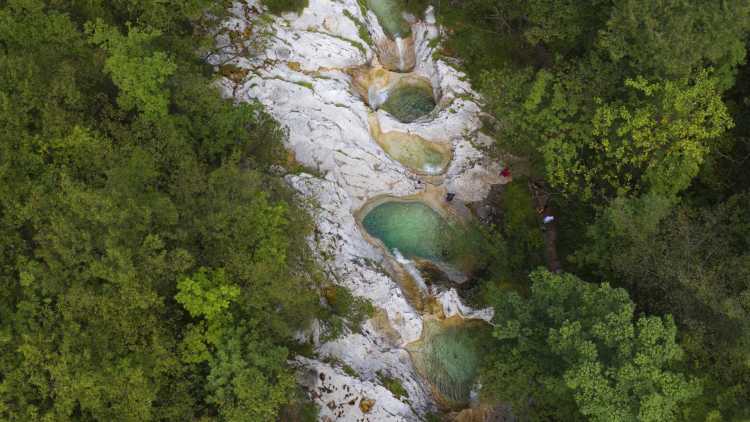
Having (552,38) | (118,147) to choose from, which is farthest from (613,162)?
(118,147)

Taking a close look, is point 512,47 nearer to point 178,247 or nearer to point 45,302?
point 178,247

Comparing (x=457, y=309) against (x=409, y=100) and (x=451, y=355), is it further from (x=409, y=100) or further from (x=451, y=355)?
(x=409, y=100)

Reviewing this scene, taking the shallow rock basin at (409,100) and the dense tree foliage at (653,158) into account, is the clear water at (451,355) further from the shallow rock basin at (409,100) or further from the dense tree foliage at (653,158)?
the shallow rock basin at (409,100)

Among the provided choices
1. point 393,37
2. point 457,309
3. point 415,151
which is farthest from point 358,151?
point 393,37

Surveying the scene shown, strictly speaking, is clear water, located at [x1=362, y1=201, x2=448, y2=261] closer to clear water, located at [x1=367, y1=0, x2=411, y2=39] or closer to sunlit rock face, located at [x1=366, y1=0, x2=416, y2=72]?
sunlit rock face, located at [x1=366, y1=0, x2=416, y2=72]

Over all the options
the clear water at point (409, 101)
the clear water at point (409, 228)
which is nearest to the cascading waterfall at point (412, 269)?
the clear water at point (409, 228)

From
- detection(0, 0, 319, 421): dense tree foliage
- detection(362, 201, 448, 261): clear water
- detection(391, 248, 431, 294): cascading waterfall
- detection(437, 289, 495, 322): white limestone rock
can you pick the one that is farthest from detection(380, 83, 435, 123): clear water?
detection(0, 0, 319, 421): dense tree foliage
